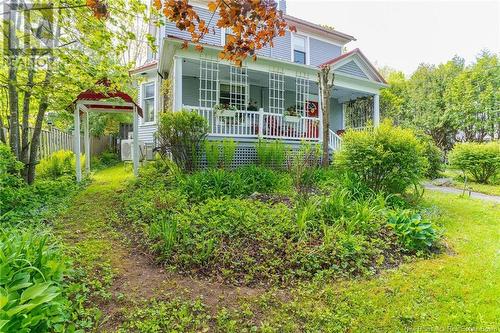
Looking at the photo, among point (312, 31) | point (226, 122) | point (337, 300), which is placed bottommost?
point (337, 300)

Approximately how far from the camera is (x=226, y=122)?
9.53m

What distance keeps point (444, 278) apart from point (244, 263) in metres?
2.28

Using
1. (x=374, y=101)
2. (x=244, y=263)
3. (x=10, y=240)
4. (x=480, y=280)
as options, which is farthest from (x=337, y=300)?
(x=374, y=101)

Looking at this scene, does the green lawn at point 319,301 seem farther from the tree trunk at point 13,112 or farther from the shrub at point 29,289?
the tree trunk at point 13,112

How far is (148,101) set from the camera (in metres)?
13.8

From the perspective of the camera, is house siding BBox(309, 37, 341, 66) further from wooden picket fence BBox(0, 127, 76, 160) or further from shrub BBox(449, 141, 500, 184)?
wooden picket fence BBox(0, 127, 76, 160)

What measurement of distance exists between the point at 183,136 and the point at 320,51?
35.4 ft

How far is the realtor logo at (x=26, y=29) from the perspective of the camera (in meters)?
5.28

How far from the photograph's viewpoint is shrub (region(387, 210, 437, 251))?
4168mm

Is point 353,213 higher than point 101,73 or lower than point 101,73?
lower

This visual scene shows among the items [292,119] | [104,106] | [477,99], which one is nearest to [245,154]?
[292,119]

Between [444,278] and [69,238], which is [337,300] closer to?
[444,278]

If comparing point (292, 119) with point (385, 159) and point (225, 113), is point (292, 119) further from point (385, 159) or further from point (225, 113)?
point (385, 159)

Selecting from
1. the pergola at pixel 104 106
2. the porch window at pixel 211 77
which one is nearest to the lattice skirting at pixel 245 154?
the porch window at pixel 211 77
